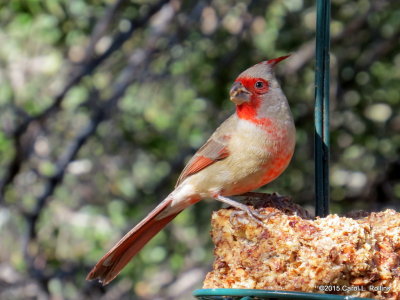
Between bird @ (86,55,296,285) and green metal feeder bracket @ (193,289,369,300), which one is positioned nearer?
green metal feeder bracket @ (193,289,369,300)

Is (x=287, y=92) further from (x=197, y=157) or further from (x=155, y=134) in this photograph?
(x=197, y=157)

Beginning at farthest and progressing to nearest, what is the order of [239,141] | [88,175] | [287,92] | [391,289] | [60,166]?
1. [88,175]
2. [287,92]
3. [60,166]
4. [239,141]
5. [391,289]

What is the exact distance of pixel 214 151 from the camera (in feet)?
14.6

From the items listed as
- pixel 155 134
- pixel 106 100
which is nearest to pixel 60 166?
pixel 106 100

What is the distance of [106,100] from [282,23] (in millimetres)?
1923

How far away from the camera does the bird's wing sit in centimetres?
443

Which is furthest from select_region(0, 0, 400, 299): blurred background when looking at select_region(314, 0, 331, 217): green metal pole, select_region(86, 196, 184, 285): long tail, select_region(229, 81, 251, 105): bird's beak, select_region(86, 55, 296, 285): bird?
select_region(314, 0, 331, 217): green metal pole

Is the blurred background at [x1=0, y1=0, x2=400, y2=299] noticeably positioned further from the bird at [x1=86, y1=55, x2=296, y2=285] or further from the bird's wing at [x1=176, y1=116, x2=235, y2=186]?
the bird at [x1=86, y1=55, x2=296, y2=285]

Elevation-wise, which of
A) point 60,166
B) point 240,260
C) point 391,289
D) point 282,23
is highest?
point 282,23

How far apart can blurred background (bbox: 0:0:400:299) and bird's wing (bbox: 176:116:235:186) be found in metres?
2.79

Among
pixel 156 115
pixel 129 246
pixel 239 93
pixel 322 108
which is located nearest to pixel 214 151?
pixel 239 93

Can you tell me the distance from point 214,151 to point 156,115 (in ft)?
11.8

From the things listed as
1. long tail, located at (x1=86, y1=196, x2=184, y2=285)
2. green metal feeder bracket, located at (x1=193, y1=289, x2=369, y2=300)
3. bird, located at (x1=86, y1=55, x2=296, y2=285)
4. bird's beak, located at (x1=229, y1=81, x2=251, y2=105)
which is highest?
bird's beak, located at (x1=229, y1=81, x2=251, y2=105)

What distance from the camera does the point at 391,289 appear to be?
3.16 metres
